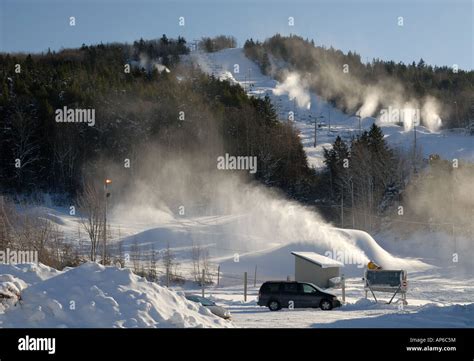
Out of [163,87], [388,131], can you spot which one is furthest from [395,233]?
[388,131]

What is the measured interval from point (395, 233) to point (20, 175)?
1496 inches

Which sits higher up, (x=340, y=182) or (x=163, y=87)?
(x=163, y=87)

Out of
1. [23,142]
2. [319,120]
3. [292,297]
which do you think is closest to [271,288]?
[292,297]

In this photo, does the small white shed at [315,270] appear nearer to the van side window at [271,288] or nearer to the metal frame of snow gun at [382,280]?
the metal frame of snow gun at [382,280]

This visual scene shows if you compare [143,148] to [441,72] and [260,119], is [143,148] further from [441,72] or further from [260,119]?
[441,72]

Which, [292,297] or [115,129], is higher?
[115,129]

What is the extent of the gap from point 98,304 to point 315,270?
24418 millimetres

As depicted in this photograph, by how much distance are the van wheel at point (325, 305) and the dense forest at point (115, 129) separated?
43445mm

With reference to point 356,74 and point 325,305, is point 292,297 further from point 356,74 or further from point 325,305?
point 356,74

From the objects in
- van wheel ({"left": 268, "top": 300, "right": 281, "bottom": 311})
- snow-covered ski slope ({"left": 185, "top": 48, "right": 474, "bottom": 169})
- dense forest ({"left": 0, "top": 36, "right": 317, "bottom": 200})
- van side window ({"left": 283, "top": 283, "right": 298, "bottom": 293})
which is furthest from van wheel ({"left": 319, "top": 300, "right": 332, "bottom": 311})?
snow-covered ski slope ({"left": 185, "top": 48, "right": 474, "bottom": 169})

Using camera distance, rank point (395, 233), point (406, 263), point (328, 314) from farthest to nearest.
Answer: point (395, 233) < point (406, 263) < point (328, 314)

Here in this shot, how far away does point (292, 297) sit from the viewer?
85.4 ft

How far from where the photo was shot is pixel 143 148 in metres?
72.0

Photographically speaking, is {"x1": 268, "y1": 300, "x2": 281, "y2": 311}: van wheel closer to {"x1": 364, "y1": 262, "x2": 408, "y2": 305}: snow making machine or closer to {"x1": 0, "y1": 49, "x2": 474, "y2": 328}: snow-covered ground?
{"x1": 0, "y1": 49, "x2": 474, "y2": 328}: snow-covered ground
